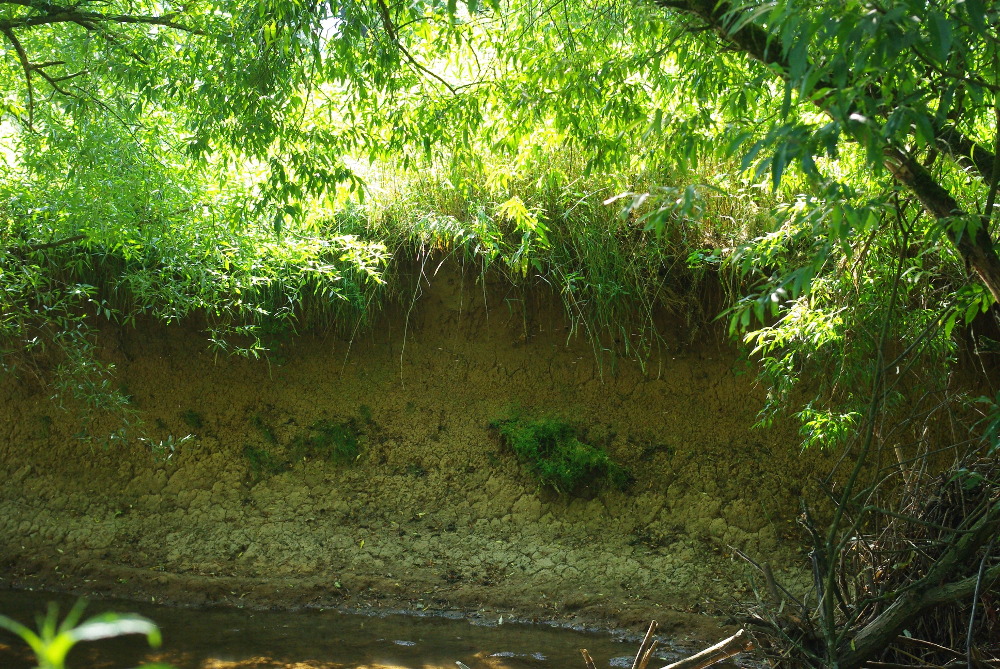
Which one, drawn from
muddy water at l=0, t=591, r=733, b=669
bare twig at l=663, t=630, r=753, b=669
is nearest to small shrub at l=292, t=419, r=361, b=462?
muddy water at l=0, t=591, r=733, b=669

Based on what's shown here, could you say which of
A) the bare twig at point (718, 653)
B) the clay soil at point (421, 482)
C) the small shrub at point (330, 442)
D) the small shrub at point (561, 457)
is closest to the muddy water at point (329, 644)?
the clay soil at point (421, 482)

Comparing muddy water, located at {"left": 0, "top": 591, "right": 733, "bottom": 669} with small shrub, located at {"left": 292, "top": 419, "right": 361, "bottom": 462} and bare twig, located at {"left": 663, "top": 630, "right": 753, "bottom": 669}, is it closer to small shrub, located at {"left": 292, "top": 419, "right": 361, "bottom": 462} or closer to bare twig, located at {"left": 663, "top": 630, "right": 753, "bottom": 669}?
bare twig, located at {"left": 663, "top": 630, "right": 753, "bottom": 669}

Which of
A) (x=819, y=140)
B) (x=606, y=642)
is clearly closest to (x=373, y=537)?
(x=606, y=642)

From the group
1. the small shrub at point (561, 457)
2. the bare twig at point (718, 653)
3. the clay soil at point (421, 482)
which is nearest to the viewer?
the bare twig at point (718, 653)

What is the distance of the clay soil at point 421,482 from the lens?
5738mm

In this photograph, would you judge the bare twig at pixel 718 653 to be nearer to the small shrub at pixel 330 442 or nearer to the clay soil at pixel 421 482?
the clay soil at pixel 421 482

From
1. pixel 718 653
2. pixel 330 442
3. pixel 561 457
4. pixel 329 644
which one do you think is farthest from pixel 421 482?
pixel 718 653

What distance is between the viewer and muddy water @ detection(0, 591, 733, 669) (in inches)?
188

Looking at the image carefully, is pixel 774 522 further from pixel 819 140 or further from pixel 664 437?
pixel 819 140

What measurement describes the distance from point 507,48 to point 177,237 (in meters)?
2.22

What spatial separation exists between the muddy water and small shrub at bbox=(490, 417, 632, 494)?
1.12 metres

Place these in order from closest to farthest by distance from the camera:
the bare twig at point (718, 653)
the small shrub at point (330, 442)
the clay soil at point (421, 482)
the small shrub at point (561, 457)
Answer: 1. the bare twig at point (718, 653)
2. the clay soil at point (421, 482)
3. the small shrub at point (561, 457)
4. the small shrub at point (330, 442)

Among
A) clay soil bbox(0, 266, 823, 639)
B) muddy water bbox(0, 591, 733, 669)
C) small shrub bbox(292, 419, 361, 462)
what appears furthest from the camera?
small shrub bbox(292, 419, 361, 462)

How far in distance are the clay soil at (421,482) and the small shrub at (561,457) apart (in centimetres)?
11
